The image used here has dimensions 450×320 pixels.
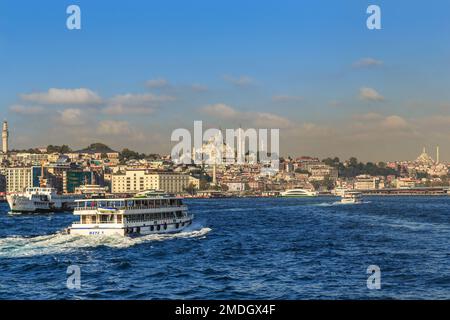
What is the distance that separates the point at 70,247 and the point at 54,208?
5130cm

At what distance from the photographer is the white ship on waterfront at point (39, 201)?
74.5 metres

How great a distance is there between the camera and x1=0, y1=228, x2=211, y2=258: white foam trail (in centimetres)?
2788

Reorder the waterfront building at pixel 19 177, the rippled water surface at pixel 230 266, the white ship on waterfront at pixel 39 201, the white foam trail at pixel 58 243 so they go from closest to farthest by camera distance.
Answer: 1. the rippled water surface at pixel 230 266
2. the white foam trail at pixel 58 243
3. the white ship on waterfront at pixel 39 201
4. the waterfront building at pixel 19 177

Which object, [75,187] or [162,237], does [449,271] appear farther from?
[75,187]

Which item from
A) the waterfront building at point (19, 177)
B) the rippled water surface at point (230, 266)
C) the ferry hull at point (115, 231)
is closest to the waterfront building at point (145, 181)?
the waterfront building at point (19, 177)

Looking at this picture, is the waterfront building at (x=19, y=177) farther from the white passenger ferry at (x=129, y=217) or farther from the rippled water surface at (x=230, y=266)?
the rippled water surface at (x=230, y=266)

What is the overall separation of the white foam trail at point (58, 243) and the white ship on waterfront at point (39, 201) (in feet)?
143

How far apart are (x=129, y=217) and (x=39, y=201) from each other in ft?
150

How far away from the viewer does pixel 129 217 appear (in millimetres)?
34844

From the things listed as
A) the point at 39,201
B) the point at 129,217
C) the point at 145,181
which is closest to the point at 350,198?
the point at 39,201

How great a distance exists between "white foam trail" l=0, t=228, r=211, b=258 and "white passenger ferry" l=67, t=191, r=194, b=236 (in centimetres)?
62

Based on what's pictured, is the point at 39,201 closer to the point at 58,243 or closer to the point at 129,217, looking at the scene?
the point at 129,217
